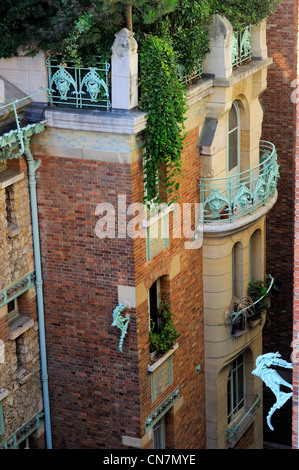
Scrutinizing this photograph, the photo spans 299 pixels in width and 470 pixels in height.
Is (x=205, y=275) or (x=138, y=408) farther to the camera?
(x=205, y=275)

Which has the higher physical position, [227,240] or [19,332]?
Result: [227,240]

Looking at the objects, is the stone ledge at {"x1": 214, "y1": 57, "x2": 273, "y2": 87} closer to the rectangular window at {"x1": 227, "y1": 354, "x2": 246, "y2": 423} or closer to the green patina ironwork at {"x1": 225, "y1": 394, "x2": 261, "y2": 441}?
the rectangular window at {"x1": 227, "y1": 354, "x2": 246, "y2": 423}

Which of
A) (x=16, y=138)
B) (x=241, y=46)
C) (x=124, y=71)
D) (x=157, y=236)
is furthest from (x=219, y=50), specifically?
(x=16, y=138)

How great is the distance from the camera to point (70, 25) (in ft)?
65.2

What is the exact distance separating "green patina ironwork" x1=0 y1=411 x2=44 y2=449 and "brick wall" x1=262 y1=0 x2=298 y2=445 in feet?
37.1

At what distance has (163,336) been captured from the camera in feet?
76.4

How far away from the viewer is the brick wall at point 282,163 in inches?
1169

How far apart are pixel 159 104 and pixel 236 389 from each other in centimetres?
1107

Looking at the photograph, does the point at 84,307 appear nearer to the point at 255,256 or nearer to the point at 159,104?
the point at 159,104

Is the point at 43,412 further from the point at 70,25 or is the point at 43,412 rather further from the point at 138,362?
the point at 70,25

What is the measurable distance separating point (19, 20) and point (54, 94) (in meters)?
1.65

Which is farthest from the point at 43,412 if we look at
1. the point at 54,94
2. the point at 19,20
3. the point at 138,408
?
the point at 19,20

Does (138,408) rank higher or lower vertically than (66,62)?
lower

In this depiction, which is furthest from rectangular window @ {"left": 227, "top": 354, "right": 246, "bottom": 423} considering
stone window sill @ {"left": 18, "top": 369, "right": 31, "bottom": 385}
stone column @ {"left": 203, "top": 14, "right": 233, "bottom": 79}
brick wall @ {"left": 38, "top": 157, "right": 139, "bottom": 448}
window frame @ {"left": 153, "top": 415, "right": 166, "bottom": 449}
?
stone column @ {"left": 203, "top": 14, "right": 233, "bottom": 79}
